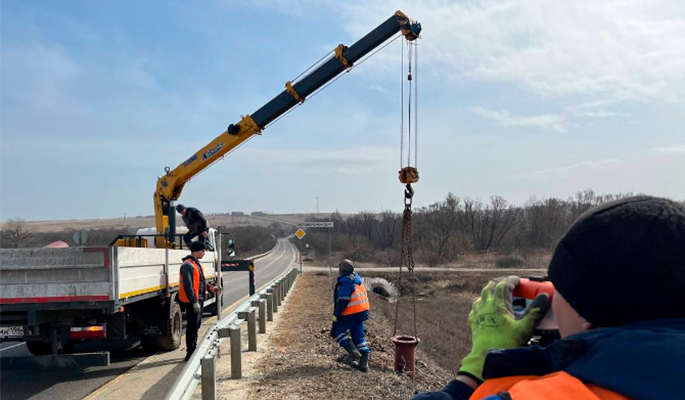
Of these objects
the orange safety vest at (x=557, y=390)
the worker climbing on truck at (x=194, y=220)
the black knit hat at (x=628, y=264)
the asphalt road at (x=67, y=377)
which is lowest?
the asphalt road at (x=67, y=377)

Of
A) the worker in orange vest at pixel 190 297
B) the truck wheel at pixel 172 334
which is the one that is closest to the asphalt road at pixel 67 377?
the truck wheel at pixel 172 334

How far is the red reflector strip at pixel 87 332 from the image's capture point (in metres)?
7.51

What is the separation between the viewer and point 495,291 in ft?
5.05

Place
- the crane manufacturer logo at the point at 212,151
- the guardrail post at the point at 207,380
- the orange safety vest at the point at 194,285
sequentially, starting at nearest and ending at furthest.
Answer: the guardrail post at the point at 207,380 → the orange safety vest at the point at 194,285 → the crane manufacturer logo at the point at 212,151

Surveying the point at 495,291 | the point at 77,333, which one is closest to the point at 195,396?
the point at 77,333

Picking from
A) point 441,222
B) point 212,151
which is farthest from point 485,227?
point 212,151

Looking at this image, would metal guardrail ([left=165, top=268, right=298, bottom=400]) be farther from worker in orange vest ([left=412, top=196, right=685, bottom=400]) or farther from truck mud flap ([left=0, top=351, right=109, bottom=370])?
worker in orange vest ([left=412, top=196, right=685, bottom=400])

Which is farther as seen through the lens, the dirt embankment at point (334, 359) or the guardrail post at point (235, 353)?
the guardrail post at point (235, 353)

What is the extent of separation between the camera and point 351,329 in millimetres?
8375

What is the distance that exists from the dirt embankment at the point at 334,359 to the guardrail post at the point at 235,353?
0.35 m

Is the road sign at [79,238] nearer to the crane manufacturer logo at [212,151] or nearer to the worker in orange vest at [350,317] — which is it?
the crane manufacturer logo at [212,151]

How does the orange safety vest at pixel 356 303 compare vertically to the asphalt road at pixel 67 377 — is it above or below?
above

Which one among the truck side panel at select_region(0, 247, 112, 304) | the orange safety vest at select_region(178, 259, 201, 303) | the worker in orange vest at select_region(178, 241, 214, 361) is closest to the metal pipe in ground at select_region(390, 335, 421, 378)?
the worker in orange vest at select_region(178, 241, 214, 361)

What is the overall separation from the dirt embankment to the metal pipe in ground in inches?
6.5
